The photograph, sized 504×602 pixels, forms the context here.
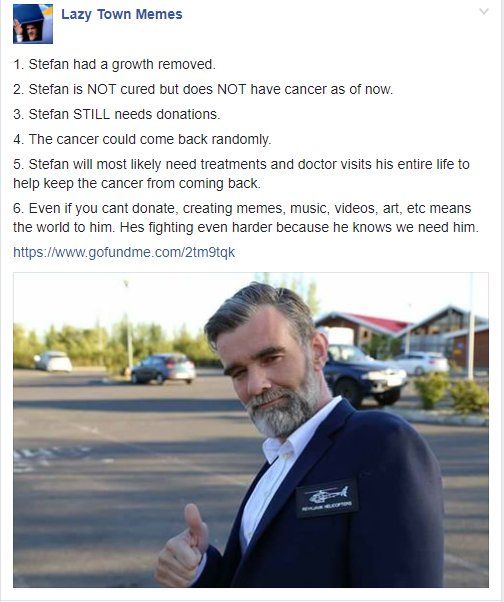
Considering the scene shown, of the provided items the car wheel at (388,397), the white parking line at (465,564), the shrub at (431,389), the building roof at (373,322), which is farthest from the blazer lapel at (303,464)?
the building roof at (373,322)

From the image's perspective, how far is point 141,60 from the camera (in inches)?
114

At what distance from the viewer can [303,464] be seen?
65.0 inches

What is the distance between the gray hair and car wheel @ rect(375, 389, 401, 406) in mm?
13322

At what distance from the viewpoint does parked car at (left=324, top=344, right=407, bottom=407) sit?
14.3 metres

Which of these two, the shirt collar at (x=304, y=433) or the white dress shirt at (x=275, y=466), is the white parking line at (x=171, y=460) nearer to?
the white dress shirt at (x=275, y=466)

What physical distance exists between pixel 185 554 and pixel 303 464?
429 millimetres

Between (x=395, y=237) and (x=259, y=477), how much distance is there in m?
1.35

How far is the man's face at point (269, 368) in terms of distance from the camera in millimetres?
1849

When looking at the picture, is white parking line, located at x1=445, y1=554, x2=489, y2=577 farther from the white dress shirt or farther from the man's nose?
the man's nose

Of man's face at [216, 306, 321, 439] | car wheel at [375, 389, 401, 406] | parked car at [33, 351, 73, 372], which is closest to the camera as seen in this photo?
man's face at [216, 306, 321, 439]

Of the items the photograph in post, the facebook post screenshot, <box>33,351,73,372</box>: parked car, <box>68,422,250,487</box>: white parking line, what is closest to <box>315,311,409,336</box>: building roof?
the photograph in post

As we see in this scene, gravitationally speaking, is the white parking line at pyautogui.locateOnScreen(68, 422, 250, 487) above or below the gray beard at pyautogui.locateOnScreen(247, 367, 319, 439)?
below
